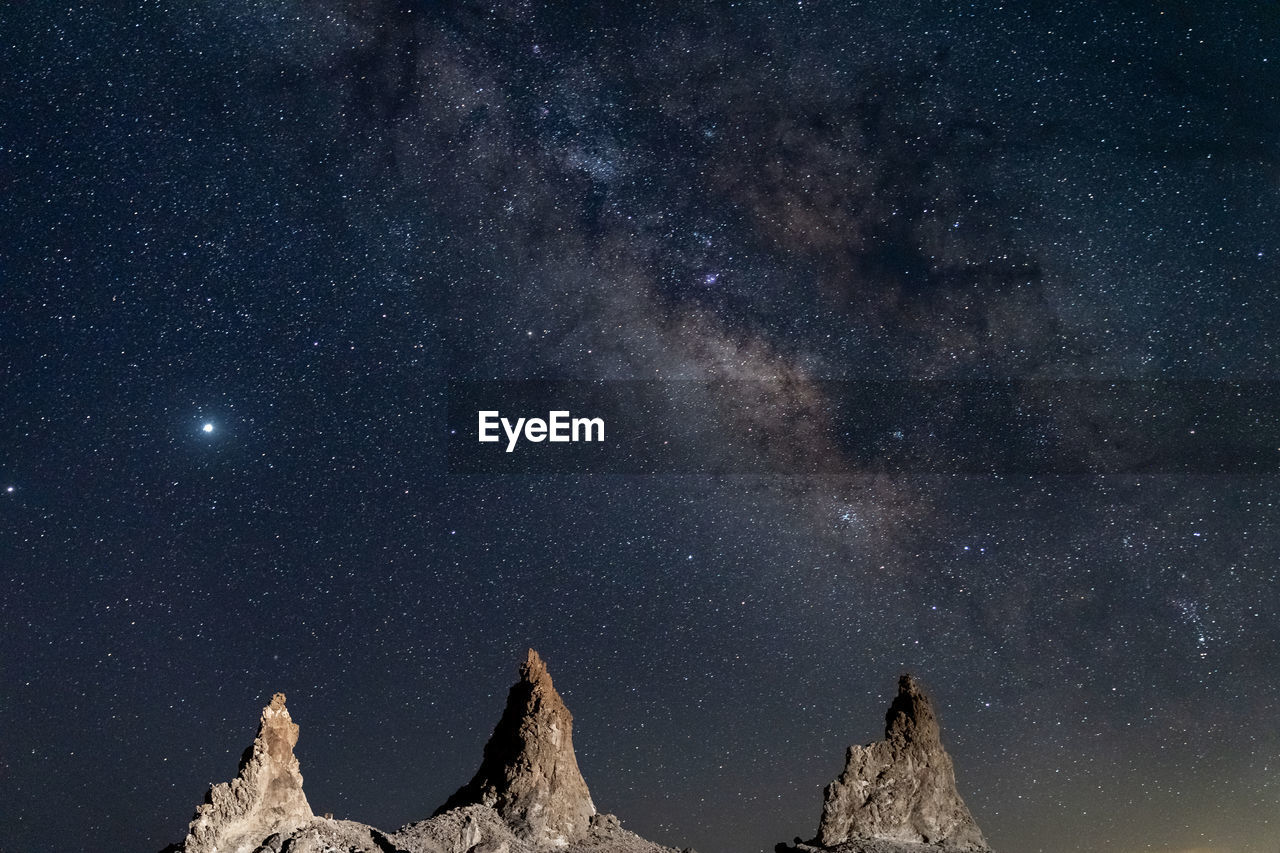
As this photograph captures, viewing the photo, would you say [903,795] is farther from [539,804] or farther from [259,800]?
[259,800]

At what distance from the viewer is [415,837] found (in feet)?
139

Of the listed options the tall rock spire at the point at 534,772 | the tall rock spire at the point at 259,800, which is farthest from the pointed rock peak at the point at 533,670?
the tall rock spire at the point at 259,800

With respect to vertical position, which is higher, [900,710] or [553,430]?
[553,430]

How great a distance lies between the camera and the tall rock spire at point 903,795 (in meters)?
48.7

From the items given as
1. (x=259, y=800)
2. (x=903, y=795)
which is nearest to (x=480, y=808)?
(x=259, y=800)

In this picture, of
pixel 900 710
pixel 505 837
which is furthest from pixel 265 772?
pixel 900 710

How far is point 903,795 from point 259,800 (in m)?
25.4

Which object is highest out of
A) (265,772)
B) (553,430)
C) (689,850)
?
(553,430)

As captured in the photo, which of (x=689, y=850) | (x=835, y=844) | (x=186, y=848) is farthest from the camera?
(x=835, y=844)

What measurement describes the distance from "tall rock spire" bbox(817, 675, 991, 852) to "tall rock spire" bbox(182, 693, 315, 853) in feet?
69.0

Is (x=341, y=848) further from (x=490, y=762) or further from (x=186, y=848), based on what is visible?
(x=490, y=762)

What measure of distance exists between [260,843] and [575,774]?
42.8 ft

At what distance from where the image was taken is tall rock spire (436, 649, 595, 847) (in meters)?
46.4

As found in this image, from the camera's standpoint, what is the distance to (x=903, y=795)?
49562 millimetres
